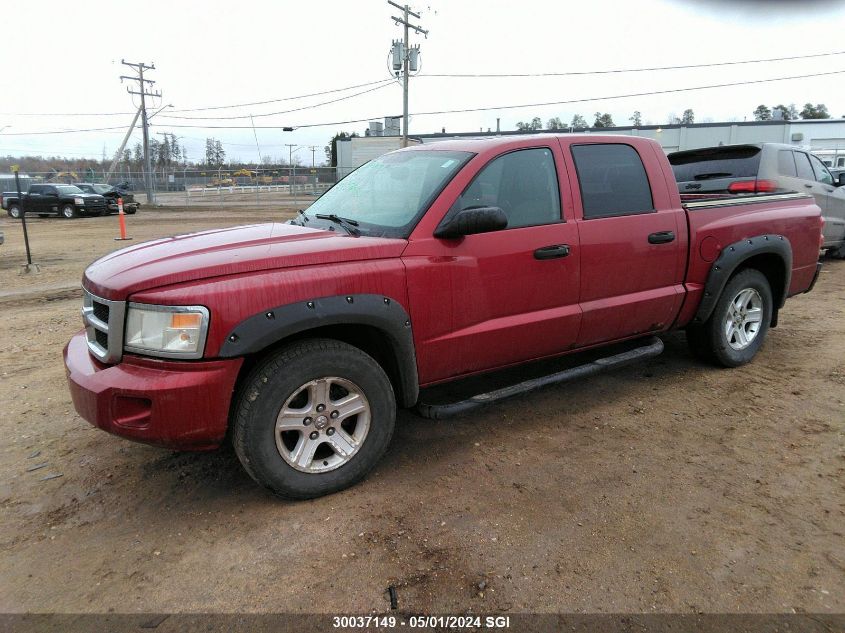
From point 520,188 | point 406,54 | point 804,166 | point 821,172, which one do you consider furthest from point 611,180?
point 406,54

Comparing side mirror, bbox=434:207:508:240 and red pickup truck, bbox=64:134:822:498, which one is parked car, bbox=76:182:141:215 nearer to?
red pickup truck, bbox=64:134:822:498

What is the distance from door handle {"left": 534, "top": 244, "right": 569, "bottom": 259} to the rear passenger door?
0.15 meters

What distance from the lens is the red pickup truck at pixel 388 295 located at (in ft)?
9.00

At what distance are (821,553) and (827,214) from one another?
896 cm

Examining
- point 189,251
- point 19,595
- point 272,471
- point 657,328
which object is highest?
point 189,251

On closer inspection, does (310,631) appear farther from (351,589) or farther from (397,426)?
(397,426)

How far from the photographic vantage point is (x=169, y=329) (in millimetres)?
2688

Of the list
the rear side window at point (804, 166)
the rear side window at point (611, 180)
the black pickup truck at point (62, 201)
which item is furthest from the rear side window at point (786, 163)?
→ the black pickup truck at point (62, 201)

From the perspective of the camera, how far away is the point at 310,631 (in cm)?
222

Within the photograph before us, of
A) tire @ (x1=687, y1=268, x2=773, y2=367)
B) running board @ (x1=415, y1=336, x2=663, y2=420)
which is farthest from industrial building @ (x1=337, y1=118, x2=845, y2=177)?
running board @ (x1=415, y1=336, x2=663, y2=420)

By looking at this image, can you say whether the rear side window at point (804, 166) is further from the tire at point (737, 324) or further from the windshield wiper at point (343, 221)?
the windshield wiper at point (343, 221)

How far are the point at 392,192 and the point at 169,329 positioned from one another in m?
1.63

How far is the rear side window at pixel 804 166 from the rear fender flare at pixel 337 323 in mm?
8311

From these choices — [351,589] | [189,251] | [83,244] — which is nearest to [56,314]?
[189,251]
